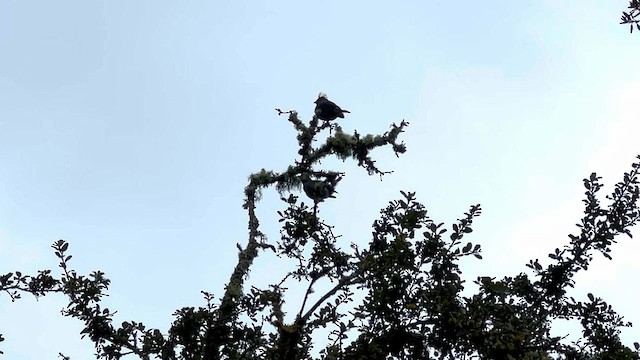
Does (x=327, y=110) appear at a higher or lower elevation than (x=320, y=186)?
higher

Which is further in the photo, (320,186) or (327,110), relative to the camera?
(327,110)

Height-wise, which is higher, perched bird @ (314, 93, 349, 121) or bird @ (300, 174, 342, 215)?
perched bird @ (314, 93, 349, 121)

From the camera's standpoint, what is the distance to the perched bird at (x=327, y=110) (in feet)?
38.6

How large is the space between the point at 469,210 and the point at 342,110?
16.3 ft

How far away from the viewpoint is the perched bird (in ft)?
38.6

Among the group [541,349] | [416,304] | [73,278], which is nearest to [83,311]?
[73,278]

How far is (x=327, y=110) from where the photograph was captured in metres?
11.8

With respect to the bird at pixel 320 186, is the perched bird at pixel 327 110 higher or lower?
higher

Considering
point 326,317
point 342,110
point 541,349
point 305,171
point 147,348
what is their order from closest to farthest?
1. point 541,349
2. point 326,317
3. point 147,348
4. point 305,171
5. point 342,110

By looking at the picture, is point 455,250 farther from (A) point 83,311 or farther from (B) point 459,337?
(A) point 83,311

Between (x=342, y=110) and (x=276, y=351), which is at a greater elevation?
(x=342, y=110)

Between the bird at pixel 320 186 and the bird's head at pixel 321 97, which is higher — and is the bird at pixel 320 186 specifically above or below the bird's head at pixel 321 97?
below

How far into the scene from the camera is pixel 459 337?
6699 mm

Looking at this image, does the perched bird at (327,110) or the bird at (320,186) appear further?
the perched bird at (327,110)
